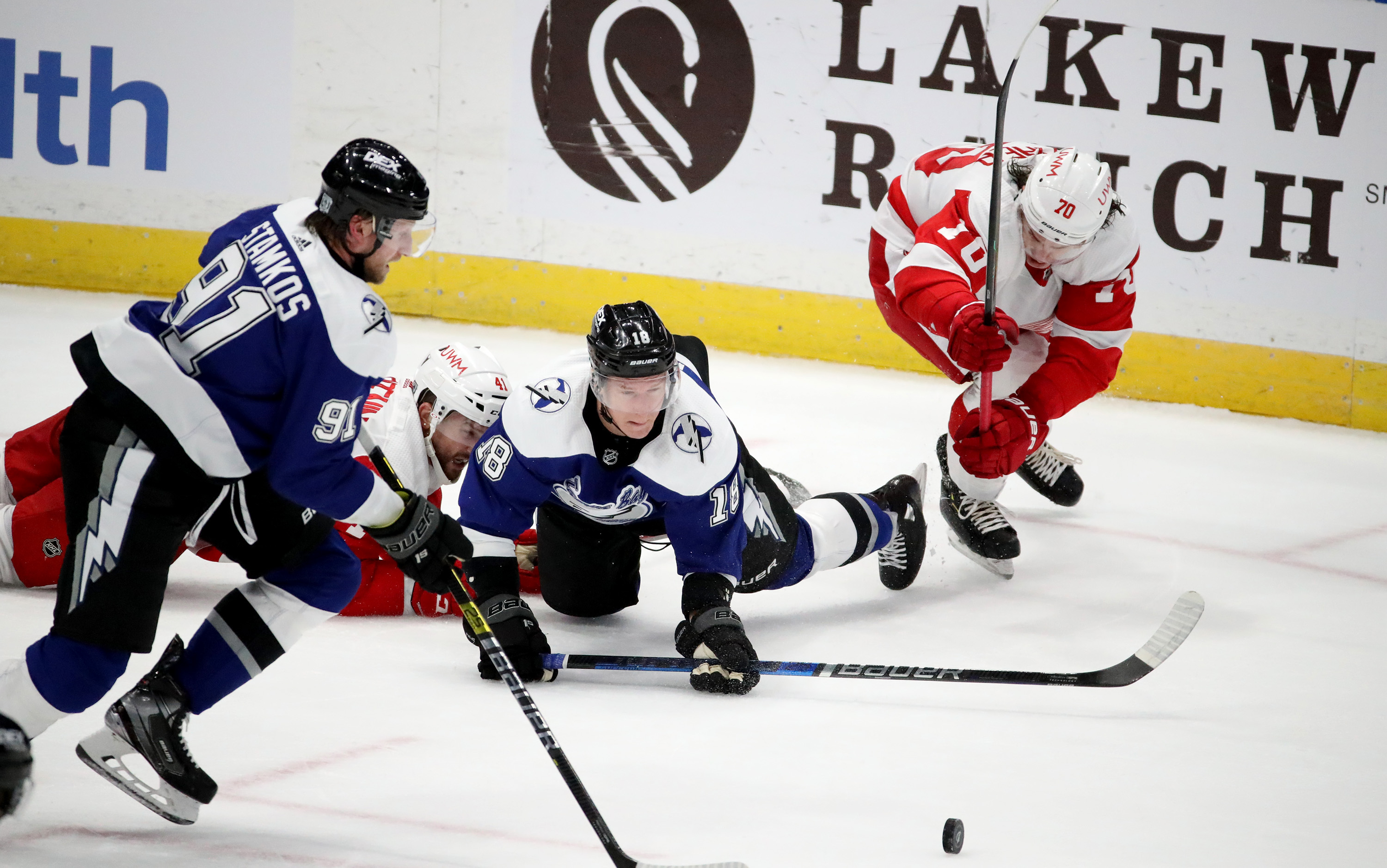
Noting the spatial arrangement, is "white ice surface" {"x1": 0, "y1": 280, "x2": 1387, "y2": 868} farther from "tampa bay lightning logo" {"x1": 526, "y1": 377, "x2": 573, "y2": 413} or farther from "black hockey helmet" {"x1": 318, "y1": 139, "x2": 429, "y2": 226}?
"black hockey helmet" {"x1": 318, "y1": 139, "x2": 429, "y2": 226}

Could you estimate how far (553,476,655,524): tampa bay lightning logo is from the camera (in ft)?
9.05

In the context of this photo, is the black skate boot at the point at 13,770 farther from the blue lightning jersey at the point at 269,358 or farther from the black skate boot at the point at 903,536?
the black skate boot at the point at 903,536

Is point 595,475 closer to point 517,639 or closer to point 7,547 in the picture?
point 517,639

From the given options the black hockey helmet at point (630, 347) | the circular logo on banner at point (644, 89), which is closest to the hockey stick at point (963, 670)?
the black hockey helmet at point (630, 347)

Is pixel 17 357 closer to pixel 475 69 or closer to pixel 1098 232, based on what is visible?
pixel 475 69

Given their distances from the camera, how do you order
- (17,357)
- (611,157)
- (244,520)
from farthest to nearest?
(611,157)
(17,357)
(244,520)

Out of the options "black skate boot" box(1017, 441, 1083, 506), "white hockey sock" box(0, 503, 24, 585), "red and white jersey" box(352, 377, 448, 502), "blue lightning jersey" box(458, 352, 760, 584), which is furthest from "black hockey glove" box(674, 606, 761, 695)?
"black skate boot" box(1017, 441, 1083, 506)

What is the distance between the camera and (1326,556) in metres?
4.05

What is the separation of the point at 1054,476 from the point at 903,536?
108 centimetres

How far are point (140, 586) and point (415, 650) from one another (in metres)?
0.98

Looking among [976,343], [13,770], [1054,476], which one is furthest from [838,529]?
[13,770]

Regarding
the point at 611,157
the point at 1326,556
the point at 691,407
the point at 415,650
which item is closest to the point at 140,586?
the point at 415,650

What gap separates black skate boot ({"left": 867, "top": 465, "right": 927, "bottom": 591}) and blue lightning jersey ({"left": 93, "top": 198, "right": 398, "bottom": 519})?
1.76 metres

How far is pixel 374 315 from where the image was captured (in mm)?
1946
